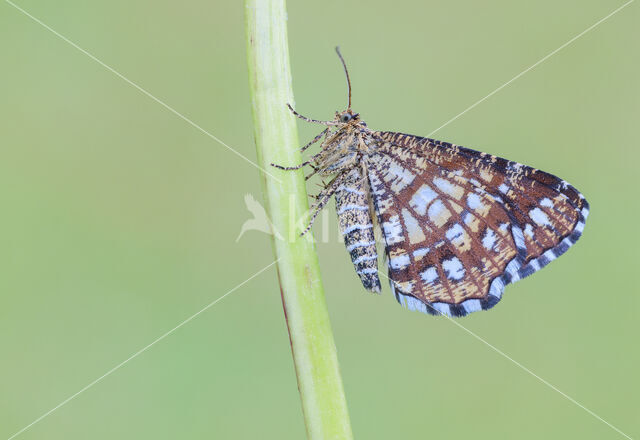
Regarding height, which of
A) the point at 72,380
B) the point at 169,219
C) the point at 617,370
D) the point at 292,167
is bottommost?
the point at 292,167

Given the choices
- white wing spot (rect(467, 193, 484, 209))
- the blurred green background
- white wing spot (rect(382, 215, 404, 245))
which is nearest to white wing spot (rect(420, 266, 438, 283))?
white wing spot (rect(382, 215, 404, 245))

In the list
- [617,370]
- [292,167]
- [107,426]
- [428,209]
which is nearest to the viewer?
[292,167]

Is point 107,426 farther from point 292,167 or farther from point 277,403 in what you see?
point 292,167

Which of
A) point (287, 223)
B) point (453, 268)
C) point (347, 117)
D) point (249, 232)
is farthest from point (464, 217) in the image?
point (249, 232)

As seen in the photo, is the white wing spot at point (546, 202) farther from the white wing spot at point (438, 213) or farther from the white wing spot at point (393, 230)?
the white wing spot at point (393, 230)

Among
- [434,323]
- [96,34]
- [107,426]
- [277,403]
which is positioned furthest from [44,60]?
[434,323]

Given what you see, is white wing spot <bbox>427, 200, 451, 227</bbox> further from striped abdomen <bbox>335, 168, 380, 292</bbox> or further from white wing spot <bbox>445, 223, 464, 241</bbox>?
striped abdomen <bbox>335, 168, 380, 292</bbox>
